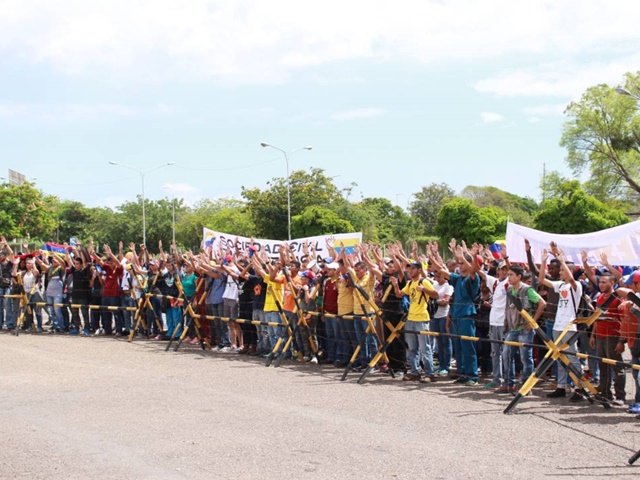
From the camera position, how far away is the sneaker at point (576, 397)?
36.0ft

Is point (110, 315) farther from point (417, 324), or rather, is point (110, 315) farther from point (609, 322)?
point (609, 322)

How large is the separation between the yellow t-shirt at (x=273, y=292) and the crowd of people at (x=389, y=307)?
21mm

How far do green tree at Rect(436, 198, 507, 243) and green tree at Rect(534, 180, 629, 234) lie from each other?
12.0 m

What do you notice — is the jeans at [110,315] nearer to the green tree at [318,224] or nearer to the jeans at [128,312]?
the jeans at [128,312]

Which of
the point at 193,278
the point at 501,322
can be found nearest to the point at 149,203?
the point at 193,278

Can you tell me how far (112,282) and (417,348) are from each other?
986cm

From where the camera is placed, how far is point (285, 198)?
203 ft

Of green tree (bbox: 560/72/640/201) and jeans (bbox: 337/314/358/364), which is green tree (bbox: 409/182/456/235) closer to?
green tree (bbox: 560/72/640/201)

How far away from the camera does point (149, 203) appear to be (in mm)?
88125

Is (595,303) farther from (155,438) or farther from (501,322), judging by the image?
(155,438)

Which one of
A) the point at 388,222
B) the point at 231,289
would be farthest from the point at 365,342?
the point at 388,222

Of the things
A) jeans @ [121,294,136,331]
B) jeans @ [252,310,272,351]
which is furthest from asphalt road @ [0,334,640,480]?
jeans @ [121,294,136,331]

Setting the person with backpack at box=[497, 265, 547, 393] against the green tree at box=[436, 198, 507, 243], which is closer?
the person with backpack at box=[497, 265, 547, 393]

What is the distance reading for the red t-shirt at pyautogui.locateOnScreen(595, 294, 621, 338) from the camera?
1079cm
